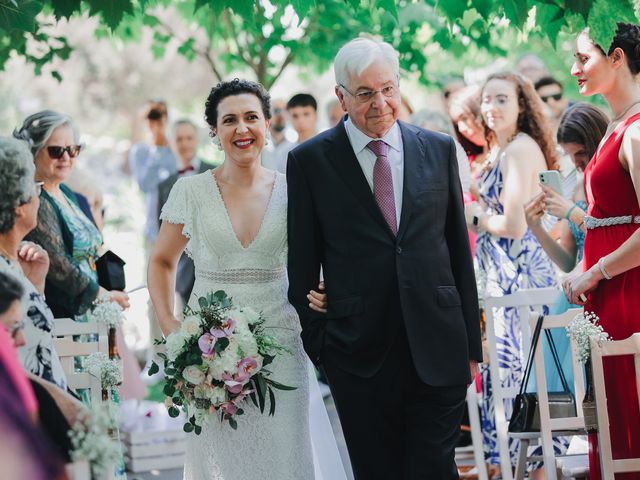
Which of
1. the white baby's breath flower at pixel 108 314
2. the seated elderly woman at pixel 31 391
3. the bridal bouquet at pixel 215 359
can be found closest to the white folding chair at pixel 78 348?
the white baby's breath flower at pixel 108 314

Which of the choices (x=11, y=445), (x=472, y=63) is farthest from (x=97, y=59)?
(x=11, y=445)

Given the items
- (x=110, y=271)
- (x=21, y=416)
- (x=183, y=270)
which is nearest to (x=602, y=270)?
(x=21, y=416)

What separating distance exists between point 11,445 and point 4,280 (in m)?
0.61

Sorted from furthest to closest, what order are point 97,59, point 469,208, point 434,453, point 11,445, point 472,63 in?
point 97,59
point 472,63
point 469,208
point 434,453
point 11,445

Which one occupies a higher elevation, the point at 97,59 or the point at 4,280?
the point at 97,59

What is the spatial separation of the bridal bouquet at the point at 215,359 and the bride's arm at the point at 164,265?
48 centimetres

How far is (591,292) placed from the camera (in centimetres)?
507

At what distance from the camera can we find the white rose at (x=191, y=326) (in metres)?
4.61

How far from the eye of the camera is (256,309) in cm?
501

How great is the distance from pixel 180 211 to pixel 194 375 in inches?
37.4

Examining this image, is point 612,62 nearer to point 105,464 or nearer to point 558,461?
point 558,461

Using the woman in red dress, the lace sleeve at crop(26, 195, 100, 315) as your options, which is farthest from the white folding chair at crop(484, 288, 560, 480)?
the lace sleeve at crop(26, 195, 100, 315)

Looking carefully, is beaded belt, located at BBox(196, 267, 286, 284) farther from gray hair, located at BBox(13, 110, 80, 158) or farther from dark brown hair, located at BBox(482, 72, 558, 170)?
dark brown hair, located at BBox(482, 72, 558, 170)

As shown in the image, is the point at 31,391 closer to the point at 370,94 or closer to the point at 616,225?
the point at 370,94
